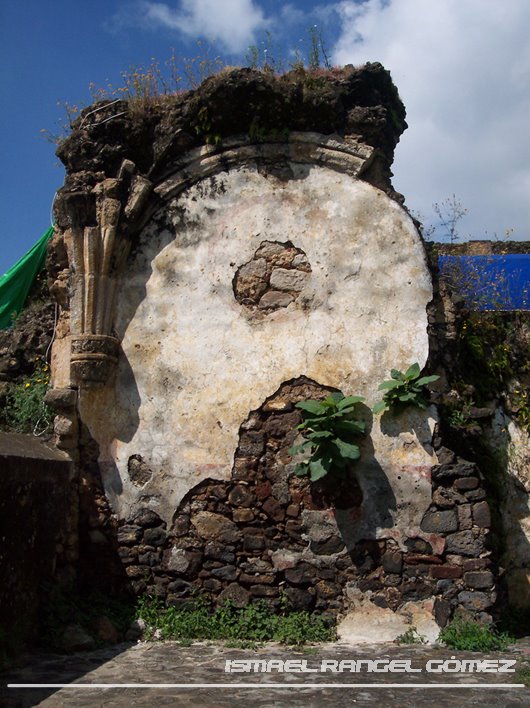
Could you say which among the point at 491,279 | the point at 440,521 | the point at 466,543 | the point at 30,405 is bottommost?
the point at 466,543

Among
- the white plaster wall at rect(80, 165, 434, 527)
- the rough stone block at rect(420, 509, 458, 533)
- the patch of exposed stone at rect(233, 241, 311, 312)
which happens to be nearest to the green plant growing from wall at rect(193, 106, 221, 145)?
the white plaster wall at rect(80, 165, 434, 527)

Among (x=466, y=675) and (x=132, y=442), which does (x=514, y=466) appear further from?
(x=132, y=442)

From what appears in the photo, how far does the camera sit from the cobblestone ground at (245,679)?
13.3 ft

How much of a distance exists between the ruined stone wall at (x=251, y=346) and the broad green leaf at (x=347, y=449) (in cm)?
25

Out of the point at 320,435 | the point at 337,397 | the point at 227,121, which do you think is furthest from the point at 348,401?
the point at 227,121

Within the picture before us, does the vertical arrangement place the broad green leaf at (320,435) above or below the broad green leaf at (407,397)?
below

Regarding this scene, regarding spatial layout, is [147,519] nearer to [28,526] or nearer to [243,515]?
[243,515]

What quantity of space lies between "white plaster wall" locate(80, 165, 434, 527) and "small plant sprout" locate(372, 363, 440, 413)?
141mm

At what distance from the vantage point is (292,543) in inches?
228

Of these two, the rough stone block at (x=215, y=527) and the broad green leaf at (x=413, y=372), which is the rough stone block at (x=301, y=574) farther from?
the broad green leaf at (x=413, y=372)

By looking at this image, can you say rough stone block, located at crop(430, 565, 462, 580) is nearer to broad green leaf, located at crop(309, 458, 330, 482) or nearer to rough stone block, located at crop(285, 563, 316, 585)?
rough stone block, located at crop(285, 563, 316, 585)

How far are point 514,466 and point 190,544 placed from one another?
9.26ft

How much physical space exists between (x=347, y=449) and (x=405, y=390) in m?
0.65

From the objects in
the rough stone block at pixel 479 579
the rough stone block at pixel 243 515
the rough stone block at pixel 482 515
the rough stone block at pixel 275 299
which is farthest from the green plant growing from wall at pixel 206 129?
the rough stone block at pixel 479 579
